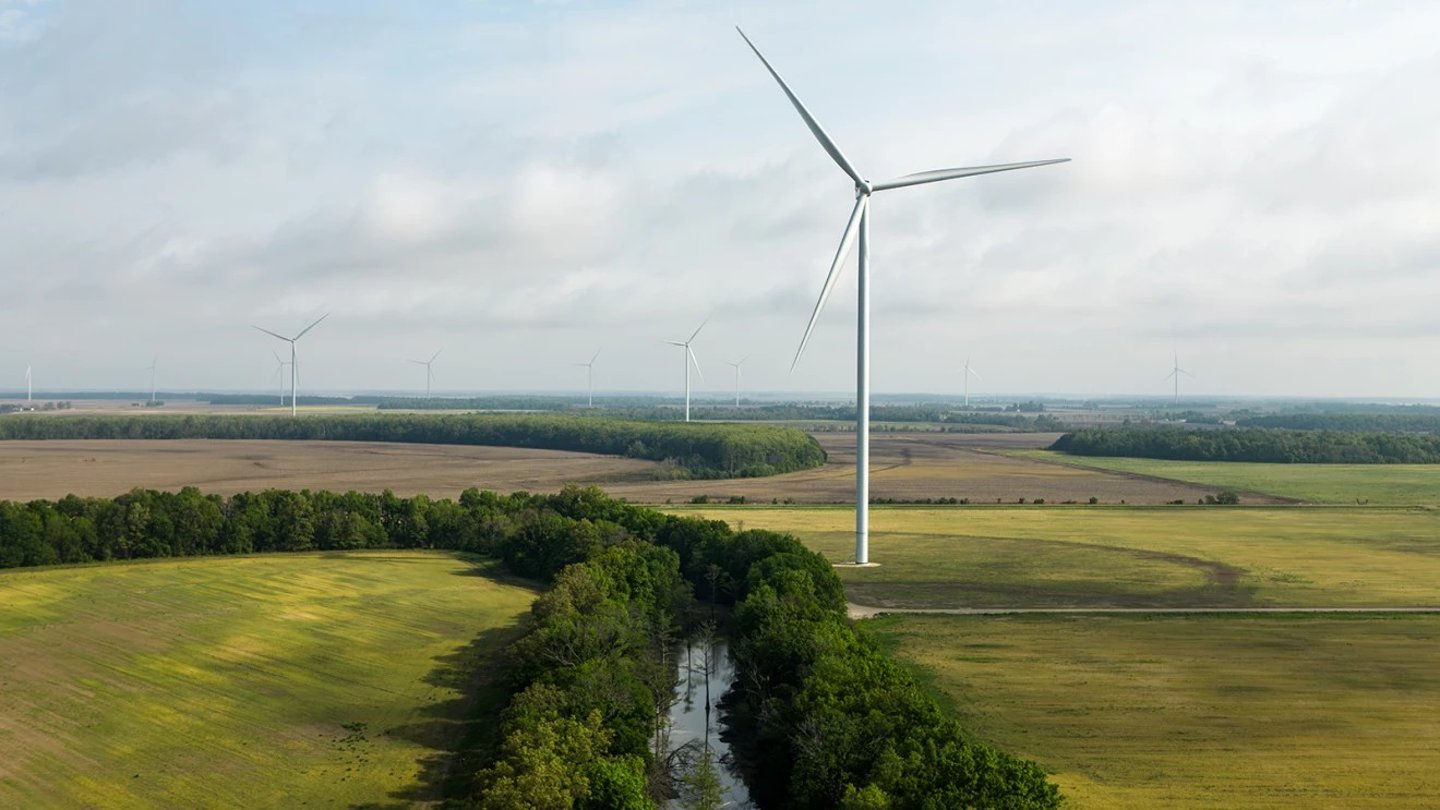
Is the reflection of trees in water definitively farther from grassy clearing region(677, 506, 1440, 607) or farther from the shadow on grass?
grassy clearing region(677, 506, 1440, 607)

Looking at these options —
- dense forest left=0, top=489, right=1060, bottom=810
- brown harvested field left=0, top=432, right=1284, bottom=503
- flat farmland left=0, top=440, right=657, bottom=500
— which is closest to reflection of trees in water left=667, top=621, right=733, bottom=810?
dense forest left=0, top=489, right=1060, bottom=810

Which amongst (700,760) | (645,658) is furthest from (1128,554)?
(700,760)

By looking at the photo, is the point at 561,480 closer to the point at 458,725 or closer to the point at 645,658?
the point at 645,658

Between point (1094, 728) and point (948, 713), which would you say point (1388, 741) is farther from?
point (948, 713)

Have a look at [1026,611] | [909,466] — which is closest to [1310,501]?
[909,466]

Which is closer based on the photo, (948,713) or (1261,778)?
(1261,778)

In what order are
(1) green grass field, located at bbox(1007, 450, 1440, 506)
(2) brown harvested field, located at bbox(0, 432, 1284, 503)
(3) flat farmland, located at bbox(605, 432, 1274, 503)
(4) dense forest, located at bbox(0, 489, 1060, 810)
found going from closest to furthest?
(4) dense forest, located at bbox(0, 489, 1060, 810), (1) green grass field, located at bbox(1007, 450, 1440, 506), (3) flat farmland, located at bbox(605, 432, 1274, 503), (2) brown harvested field, located at bbox(0, 432, 1284, 503)

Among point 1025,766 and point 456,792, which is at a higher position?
point 1025,766
